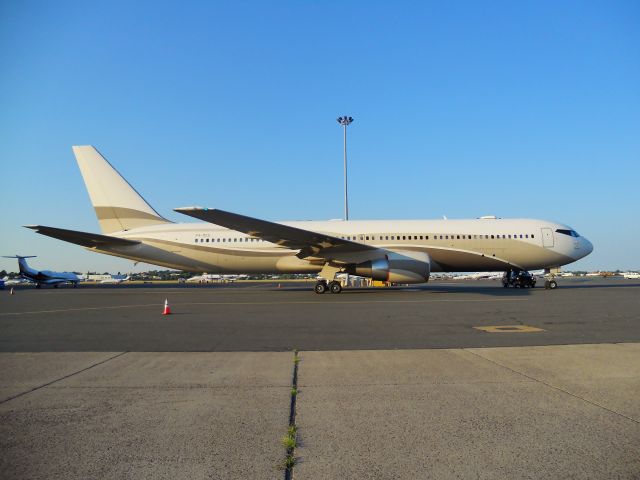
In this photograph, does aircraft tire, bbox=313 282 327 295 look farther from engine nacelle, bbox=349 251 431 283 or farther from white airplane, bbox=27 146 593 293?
engine nacelle, bbox=349 251 431 283

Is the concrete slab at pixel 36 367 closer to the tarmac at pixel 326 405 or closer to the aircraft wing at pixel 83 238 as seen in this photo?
the tarmac at pixel 326 405

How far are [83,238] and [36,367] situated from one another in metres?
19.3

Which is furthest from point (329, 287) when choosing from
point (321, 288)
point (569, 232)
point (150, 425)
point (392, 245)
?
point (150, 425)

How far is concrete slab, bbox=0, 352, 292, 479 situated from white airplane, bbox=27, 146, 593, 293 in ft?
51.7

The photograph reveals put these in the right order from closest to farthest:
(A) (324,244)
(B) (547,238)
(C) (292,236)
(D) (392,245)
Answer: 1. (C) (292,236)
2. (A) (324,244)
3. (D) (392,245)
4. (B) (547,238)

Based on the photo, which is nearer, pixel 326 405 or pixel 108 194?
pixel 326 405

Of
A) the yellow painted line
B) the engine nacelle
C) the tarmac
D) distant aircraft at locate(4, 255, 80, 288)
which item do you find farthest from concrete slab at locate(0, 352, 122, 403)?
distant aircraft at locate(4, 255, 80, 288)

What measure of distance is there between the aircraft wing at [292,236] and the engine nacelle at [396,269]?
2.44ft

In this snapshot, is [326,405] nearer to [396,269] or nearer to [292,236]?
[292,236]

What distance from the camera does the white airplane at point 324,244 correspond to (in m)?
21.3

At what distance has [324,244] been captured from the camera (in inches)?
806

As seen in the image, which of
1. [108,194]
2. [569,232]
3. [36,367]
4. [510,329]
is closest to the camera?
[36,367]

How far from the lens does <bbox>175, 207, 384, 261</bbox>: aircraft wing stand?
60.8ft

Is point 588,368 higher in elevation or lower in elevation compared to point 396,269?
lower
